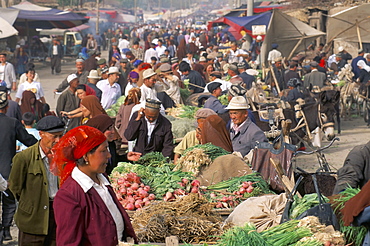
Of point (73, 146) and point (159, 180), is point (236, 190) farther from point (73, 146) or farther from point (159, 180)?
point (73, 146)

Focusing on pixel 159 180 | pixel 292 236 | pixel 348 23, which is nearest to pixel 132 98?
pixel 159 180

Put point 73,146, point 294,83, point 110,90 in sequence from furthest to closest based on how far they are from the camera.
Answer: point 294,83
point 110,90
point 73,146

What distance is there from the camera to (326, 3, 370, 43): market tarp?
854 inches

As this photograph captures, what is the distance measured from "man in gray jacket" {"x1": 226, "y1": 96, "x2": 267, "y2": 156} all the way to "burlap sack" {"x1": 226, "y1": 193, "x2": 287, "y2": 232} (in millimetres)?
1926

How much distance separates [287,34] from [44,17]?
15492 mm

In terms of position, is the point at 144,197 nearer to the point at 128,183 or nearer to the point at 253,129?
the point at 128,183

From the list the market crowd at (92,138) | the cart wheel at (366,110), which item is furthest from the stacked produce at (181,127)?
the cart wheel at (366,110)

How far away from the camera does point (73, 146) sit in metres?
3.56

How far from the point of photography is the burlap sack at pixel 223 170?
671 cm

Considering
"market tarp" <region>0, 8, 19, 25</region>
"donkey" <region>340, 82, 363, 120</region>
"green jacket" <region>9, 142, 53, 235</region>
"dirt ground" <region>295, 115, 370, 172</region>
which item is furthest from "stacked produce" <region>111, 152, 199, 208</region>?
"market tarp" <region>0, 8, 19, 25</region>

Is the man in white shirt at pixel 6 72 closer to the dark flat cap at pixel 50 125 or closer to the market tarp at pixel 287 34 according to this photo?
the market tarp at pixel 287 34

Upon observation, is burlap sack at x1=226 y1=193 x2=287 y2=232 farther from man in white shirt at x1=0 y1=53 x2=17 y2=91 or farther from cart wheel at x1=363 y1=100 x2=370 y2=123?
cart wheel at x1=363 y1=100 x2=370 y2=123

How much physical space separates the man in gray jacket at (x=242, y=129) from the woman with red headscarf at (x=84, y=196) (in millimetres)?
4028

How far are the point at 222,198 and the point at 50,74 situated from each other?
25352 millimetres
